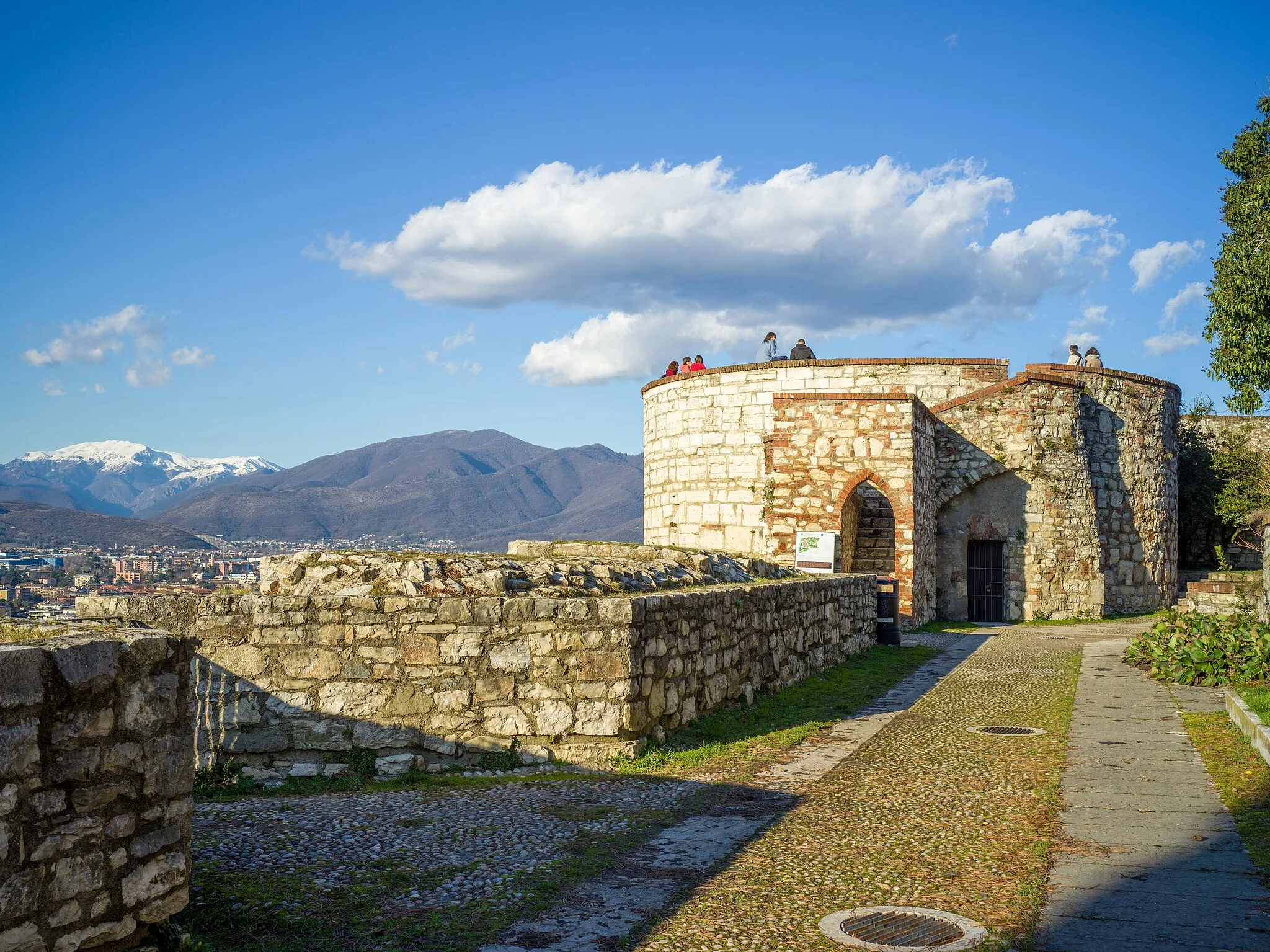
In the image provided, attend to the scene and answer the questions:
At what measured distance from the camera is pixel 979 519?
Result: 25.3 metres

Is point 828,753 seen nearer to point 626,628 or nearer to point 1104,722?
point 626,628

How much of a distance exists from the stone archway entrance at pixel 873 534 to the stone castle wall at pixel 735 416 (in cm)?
253

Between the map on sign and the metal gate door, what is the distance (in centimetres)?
760

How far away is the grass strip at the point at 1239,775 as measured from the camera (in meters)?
6.19

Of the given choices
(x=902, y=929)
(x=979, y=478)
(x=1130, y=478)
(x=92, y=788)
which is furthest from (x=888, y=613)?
(x=92, y=788)

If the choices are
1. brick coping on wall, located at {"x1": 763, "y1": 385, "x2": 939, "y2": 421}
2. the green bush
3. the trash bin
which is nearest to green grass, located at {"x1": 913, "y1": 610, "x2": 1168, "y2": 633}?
the trash bin

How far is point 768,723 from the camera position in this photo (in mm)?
10391

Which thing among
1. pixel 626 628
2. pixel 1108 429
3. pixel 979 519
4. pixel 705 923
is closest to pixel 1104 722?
pixel 626 628

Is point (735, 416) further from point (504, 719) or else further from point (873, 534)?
point (504, 719)

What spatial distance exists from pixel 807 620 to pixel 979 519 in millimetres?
13151

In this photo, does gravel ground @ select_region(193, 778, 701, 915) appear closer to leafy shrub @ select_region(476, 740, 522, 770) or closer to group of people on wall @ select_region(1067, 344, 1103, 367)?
leafy shrub @ select_region(476, 740, 522, 770)

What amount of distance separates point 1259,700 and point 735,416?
1637cm

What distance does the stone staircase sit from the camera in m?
24.5

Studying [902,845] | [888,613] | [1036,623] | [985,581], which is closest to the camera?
[902,845]
